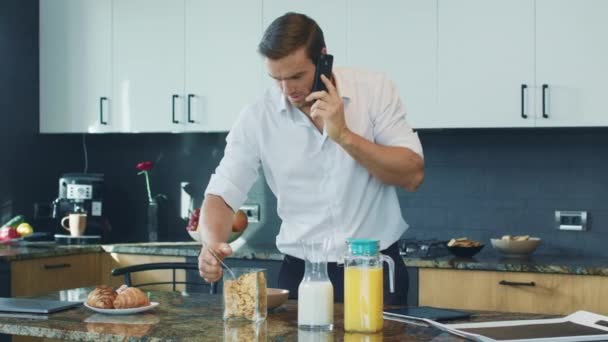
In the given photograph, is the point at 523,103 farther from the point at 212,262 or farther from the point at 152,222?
the point at 152,222

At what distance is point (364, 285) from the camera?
190 centimetres

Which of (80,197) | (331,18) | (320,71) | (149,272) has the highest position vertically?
(331,18)

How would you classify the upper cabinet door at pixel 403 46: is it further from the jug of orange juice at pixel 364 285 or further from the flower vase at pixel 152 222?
the jug of orange juice at pixel 364 285

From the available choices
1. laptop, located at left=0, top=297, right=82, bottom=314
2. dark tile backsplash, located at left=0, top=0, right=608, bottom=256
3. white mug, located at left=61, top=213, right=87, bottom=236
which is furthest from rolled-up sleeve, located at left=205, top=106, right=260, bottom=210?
white mug, located at left=61, top=213, right=87, bottom=236

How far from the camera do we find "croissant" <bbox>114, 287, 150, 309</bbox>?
2.21 m

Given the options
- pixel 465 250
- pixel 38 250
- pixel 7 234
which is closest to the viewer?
pixel 465 250

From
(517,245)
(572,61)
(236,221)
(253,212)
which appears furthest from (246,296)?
(253,212)

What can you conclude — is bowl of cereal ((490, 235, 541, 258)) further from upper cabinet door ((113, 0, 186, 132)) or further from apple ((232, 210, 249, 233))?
upper cabinet door ((113, 0, 186, 132))

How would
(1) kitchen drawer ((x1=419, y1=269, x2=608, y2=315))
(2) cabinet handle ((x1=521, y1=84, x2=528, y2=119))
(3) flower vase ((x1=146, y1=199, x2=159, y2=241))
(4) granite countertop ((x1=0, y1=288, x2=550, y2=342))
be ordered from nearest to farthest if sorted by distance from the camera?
(4) granite countertop ((x1=0, y1=288, x2=550, y2=342))
(1) kitchen drawer ((x1=419, y1=269, x2=608, y2=315))
(2) cabinet handle ((x1=521, y1=84, x2=528, y2=119))
(3) flower vase ((x1=146, y1=199, x2=159, y2=241))

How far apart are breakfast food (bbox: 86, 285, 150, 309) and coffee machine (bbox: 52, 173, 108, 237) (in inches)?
96.5

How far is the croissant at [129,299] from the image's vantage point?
7.23 ft

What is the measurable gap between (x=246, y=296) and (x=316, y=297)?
185mm

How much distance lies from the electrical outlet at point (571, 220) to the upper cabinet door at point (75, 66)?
86.6 inches

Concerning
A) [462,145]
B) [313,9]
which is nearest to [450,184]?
[462,145]
